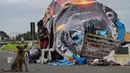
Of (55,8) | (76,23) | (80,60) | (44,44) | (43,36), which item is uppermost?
(55,8)

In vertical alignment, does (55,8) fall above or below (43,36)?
above

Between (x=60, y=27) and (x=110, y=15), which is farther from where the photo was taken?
A: (x=110, y=15)

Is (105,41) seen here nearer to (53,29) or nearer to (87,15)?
(87,15)

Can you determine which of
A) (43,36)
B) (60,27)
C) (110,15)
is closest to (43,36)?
(43,36)

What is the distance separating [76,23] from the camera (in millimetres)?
31000

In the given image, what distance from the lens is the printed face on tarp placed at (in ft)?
99.8

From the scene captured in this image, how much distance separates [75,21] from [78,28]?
84cm

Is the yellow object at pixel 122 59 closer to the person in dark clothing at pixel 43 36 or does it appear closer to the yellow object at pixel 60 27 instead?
the yellow object at pixel 60 27

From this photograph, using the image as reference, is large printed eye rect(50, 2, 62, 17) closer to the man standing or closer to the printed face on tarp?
the printed face on tarp

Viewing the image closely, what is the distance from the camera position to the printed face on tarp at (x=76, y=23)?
30.4 m

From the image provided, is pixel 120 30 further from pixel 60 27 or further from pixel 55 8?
pixel 55 8

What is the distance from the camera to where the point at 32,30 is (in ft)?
91.2

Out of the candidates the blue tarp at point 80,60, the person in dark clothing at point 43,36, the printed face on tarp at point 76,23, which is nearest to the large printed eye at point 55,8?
the printed face on tarp at point 76,23

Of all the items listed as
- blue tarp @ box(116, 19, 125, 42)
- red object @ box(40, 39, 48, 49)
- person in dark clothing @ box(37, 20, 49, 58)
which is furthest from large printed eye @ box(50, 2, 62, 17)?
blue tarp @ box(116, 19, 125, 42)
